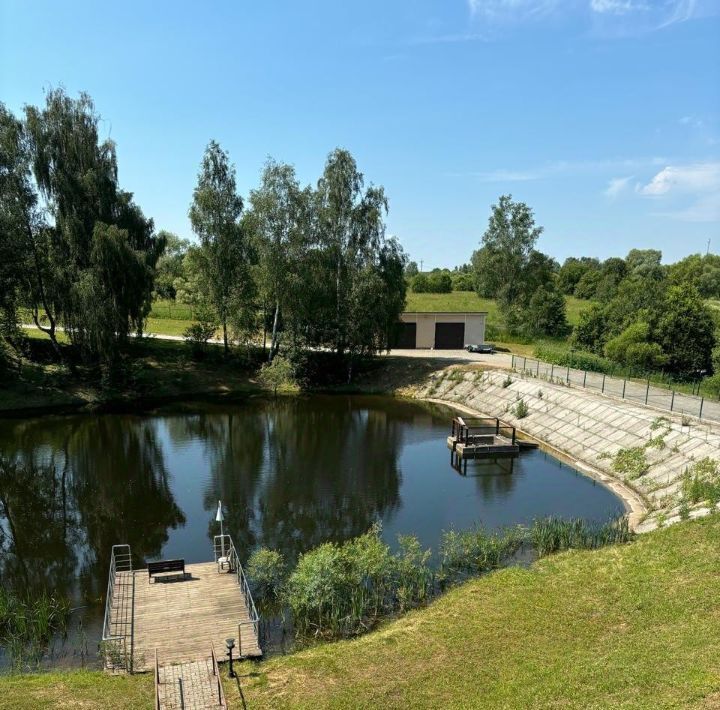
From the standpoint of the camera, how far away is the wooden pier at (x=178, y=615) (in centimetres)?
1271

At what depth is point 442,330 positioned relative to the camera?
55438 millimetres

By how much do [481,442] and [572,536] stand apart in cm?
1220

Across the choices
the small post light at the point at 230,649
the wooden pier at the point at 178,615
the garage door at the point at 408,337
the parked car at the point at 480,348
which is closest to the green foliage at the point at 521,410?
the parked car at the point at 480,348

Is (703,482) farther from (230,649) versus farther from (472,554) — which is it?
(230,649)

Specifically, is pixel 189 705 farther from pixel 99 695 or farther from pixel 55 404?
pixel 55 404

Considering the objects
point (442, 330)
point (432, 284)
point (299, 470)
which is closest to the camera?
point (299, 470)

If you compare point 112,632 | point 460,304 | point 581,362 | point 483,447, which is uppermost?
point 460,304

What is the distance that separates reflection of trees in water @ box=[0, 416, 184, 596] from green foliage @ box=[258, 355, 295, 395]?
1219 cm

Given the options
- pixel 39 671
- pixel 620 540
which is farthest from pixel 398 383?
pixel 39 671

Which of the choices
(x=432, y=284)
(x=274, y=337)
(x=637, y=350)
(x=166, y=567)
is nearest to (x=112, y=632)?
(x=166, y=567)

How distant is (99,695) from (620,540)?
601 inches

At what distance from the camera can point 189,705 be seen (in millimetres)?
10758

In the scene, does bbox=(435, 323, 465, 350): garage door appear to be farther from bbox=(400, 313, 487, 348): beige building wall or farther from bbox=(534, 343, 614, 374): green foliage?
bbox=(534, 343, 614, 374): green foliage

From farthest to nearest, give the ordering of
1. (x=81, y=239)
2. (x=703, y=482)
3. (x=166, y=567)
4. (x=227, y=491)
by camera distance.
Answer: (x=81, y=239)
(x=227, y=491)
(x=703, y=482)
(x=166, y=567)
